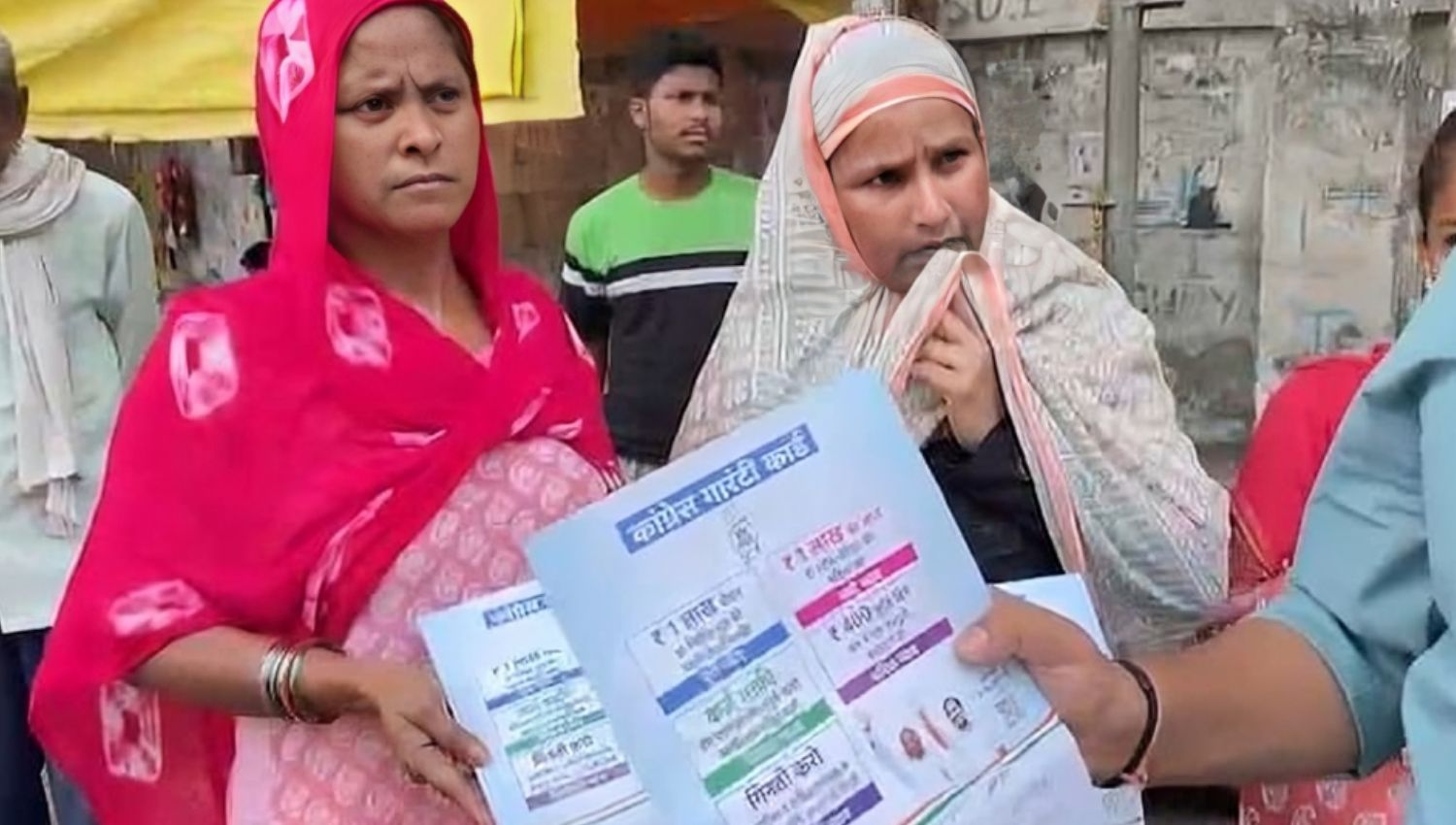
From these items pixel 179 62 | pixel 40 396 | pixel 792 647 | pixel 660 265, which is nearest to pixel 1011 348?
pixel 792 647

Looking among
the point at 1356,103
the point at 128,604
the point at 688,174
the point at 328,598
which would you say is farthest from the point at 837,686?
the point at 1356,103

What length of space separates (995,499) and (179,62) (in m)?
2.80

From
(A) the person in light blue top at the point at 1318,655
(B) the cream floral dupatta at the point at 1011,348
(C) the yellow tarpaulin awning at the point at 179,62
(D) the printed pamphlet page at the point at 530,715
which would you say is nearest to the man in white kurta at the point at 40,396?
(C) the yellow tarpaulin awning at the point at 179,62

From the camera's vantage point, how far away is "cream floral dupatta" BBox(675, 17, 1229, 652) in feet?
6.88

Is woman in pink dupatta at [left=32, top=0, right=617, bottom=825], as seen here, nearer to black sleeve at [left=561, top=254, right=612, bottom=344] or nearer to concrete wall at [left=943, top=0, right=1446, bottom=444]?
black sleeve at [left=561, top=254, right=612, bottom=344]

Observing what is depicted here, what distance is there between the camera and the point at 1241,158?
15.5 feet

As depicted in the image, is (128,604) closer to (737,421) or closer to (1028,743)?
(737,421)

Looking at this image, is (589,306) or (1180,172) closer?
(589,306)

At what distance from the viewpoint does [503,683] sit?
1751mm

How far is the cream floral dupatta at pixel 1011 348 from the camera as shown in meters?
2.10

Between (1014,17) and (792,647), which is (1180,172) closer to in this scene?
(1014,17)

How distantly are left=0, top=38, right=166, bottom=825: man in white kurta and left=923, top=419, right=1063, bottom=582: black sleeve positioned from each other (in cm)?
194

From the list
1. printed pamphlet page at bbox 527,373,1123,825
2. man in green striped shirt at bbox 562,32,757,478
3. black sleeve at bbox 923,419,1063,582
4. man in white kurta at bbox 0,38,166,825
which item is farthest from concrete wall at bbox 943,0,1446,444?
printed pamphlet page at bbox 527,373,1123,825

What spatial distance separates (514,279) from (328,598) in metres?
0.48
